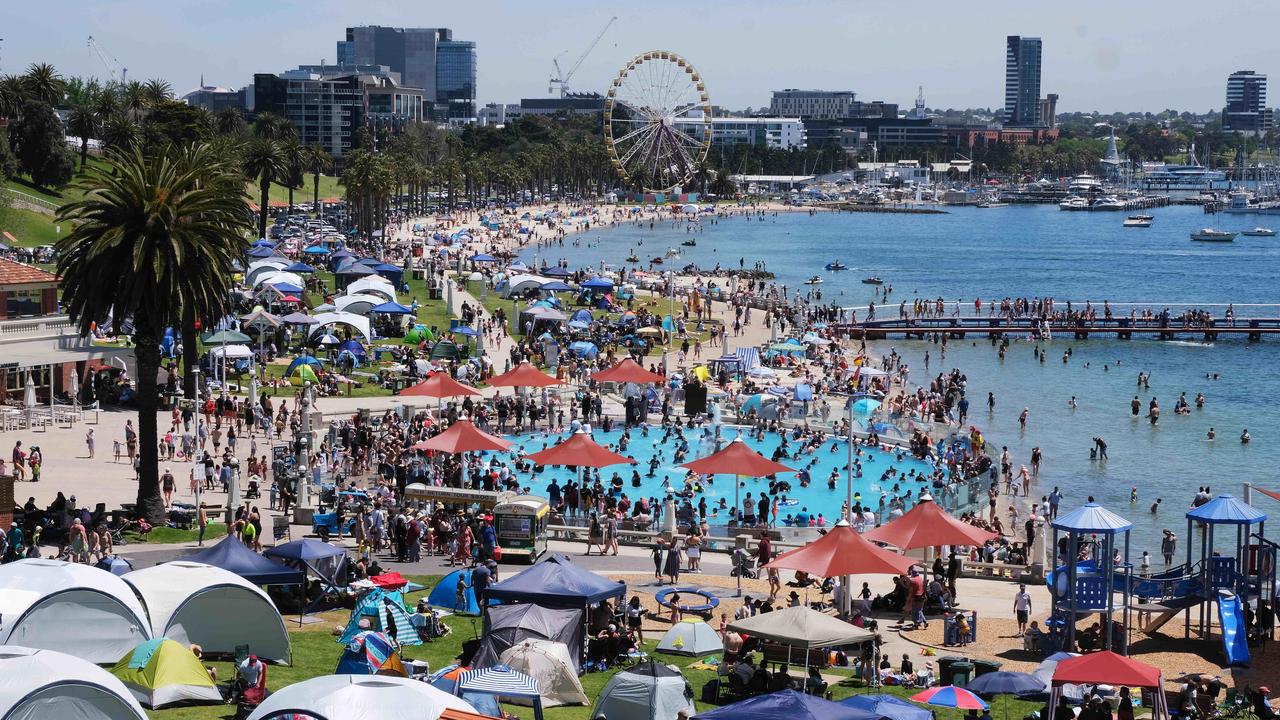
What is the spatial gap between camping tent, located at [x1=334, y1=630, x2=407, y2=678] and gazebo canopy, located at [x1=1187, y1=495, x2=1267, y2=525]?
13946 mm

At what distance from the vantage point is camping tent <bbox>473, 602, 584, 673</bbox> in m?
22.6

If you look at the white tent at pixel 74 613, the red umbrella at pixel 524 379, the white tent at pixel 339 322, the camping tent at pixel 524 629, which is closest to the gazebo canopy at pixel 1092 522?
the camping tent at pixel 524 629

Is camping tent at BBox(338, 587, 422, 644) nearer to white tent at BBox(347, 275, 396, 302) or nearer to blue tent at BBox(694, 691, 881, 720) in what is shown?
blue tent at BBox(694, 691, 881, 720)

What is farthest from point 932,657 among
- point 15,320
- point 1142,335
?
point 1142,335

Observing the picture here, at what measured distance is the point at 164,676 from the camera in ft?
67.9

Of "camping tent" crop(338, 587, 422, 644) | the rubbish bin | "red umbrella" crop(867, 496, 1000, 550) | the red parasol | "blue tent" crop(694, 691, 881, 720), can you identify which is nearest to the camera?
"blue tent" crop(694, 691, 881, 720)

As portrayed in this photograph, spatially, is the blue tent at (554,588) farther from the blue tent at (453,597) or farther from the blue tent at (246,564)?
the blue tent at (246,564)

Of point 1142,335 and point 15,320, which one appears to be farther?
point 1142,335

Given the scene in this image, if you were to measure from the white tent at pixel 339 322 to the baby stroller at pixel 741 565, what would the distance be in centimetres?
2995

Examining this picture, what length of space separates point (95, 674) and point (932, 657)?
1359 centimetres

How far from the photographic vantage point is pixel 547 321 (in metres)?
68.6

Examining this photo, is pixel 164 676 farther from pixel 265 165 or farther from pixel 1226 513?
pixel 265 165

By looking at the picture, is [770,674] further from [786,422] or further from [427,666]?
[786,422]

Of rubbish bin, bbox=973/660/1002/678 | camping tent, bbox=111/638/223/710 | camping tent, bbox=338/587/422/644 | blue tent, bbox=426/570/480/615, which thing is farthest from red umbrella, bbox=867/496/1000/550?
camping tent, bbox=111/638/223/710
